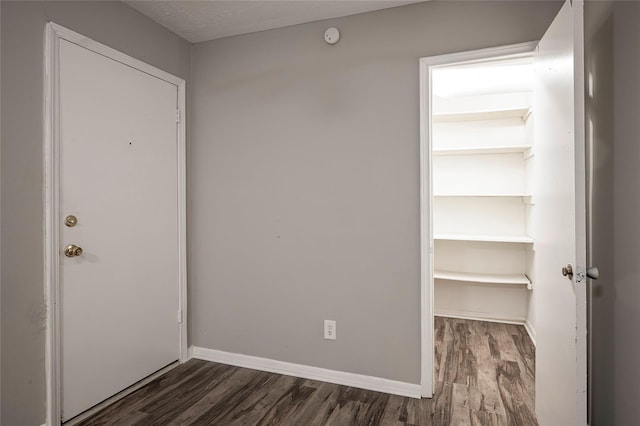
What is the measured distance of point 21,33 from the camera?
179 cm

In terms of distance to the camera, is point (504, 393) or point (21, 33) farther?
point (504, 393)

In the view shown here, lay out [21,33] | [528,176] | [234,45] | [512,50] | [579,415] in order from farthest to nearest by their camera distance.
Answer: [528,176]
[234,45]
[512,50]
[21,33]
[579,415]

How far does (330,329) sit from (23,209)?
6.09 ft

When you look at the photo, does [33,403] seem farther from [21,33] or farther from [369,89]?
[369,89]

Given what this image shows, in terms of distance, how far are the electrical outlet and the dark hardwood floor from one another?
0.31 meters

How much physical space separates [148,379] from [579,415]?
2.45 m

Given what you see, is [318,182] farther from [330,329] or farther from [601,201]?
[601,201]

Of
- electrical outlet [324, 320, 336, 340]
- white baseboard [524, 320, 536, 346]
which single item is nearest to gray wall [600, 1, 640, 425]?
electrical outlet [324, 320, 336, 340]

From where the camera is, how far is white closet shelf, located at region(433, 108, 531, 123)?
3.50m

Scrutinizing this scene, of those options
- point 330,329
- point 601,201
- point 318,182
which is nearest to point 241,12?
point 318,182

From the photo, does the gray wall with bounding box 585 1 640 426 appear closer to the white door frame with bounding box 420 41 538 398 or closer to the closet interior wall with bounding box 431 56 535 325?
the white door frame with bounding box 420 41 538 398

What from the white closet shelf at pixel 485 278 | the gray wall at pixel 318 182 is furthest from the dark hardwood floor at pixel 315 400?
the white closet shelf at pixel 485 278

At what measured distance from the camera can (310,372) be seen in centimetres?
256

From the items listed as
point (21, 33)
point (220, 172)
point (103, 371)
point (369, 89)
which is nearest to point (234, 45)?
point (220, 172)
